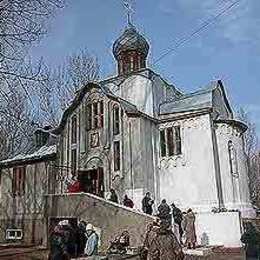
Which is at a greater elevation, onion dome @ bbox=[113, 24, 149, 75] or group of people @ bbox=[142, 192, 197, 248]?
onion dome @ bbox=[113, 24, 149, 75]

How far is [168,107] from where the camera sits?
25.7m

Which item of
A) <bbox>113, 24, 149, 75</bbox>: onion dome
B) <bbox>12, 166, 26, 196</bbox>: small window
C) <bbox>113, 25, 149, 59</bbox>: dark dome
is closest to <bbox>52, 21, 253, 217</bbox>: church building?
<bbox>113, 24, 149, 75</bbox>: onion dome

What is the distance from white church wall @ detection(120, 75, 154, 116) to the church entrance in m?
4.72

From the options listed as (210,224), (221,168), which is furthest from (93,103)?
(210,224)

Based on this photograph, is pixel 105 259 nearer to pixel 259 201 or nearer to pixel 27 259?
pixel 27 259

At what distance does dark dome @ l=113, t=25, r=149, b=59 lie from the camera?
94.5 ft

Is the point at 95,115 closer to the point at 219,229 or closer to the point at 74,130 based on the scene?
the point at 74,130

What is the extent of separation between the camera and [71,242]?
48.4ft

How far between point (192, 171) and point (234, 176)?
2.49 m

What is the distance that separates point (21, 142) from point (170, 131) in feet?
59.3

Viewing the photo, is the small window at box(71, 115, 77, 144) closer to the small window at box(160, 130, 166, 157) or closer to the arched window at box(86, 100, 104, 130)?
the arched window at box(86, 100, 104, 130)

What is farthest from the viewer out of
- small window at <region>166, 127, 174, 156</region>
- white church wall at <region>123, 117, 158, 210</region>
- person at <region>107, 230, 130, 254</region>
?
small window at <region>166, 127, 174, 156</region>

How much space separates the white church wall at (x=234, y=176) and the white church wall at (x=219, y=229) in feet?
9.10

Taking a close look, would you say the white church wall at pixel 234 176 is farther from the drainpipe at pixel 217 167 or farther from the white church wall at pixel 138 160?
the white church wall at pixel 138 160
